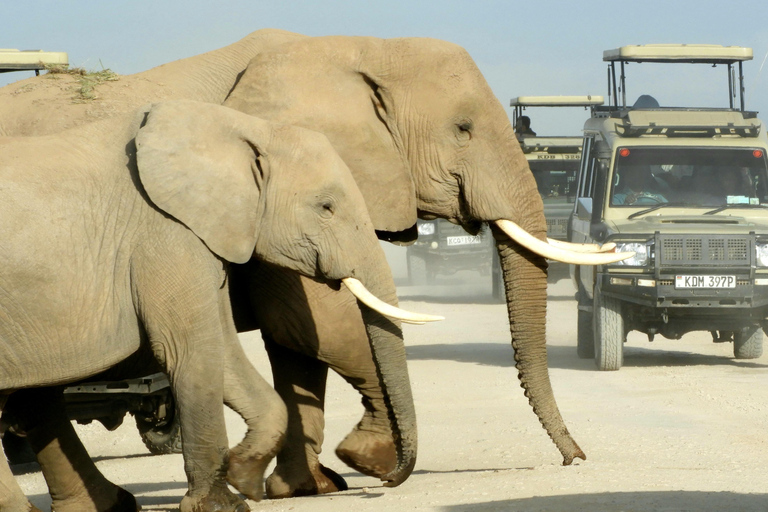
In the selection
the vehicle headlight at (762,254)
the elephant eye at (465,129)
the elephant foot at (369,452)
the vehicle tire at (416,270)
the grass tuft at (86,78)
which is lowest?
the vehicle tire at (416,270)

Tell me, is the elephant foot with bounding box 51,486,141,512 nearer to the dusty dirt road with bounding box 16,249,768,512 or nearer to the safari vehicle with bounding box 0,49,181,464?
the dusty dirt road with bounding box 16,249,768,512

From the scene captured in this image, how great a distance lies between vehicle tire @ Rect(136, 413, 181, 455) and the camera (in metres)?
9.95

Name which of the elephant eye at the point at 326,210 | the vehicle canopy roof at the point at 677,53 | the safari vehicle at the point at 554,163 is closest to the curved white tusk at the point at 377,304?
the elephant eye at the point at 326,210

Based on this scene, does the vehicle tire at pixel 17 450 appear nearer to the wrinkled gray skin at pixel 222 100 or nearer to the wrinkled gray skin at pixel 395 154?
the wrinkled gray skin at pixel 222 100

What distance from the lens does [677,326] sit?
559 inches

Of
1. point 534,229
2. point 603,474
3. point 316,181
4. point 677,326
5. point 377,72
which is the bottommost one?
point 677,326

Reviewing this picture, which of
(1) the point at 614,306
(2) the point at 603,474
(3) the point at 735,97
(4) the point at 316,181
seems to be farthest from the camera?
(3) the point at 735,97

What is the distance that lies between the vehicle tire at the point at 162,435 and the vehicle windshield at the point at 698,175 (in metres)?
6.17

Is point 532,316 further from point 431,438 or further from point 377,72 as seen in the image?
point 431,438

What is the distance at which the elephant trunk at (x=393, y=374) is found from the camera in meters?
6.70

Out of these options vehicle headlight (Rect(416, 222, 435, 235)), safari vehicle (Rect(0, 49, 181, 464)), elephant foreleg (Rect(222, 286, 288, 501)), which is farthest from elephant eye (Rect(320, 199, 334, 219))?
vehicle headlight (Rect(416, 222, 435, 235))

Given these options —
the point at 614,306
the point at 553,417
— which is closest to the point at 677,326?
the point at 614,306

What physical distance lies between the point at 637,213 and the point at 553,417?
6.75 meters

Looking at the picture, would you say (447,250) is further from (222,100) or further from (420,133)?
(420,133)
